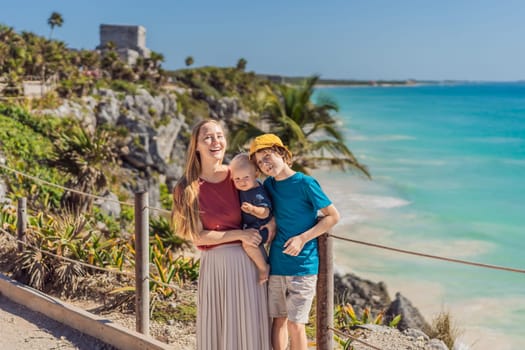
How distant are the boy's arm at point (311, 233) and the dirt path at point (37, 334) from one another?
Result: 1984 millimetres

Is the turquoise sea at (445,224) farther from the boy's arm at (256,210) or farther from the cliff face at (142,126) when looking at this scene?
the cliff face at (142,126)

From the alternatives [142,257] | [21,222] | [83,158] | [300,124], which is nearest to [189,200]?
[142,257]

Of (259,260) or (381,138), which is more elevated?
(381,138)

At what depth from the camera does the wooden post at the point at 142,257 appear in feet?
13.0

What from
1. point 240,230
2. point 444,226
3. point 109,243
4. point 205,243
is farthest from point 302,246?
point 444,226

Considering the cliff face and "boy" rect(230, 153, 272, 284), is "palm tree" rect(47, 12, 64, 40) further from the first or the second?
"boy" rect(230, 153, 272, 284)

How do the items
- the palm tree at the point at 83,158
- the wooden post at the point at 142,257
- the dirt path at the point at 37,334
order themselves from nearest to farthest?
the wooden post at the point at 142,257
the dirt path at the point at 37,334
the palm tree at the point at 83,158

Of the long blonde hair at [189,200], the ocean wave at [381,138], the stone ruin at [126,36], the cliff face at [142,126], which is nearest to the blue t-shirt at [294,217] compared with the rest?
the long blonde hair at [189,200]

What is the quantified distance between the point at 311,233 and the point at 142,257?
167 cm

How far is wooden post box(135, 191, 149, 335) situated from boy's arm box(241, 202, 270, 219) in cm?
122

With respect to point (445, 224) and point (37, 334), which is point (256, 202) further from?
point (445, 224)

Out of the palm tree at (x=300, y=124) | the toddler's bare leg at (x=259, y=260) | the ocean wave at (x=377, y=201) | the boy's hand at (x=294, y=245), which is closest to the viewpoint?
the boy's hand at (x=294, y=245)

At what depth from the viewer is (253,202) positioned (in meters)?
2.99

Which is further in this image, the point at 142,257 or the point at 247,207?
the point at 142,257
